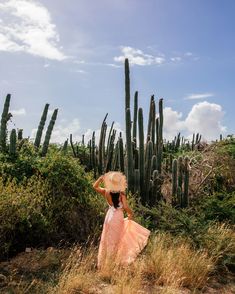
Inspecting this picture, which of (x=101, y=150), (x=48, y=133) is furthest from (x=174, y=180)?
(x=48, y=133)

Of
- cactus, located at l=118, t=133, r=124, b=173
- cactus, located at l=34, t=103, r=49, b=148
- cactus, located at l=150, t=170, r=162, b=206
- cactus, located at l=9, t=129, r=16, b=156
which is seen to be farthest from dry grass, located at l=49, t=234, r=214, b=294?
cactus, located at l=34, t=103, r=49, b=148

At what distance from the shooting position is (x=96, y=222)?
1023 cm

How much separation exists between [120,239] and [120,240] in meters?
0.02

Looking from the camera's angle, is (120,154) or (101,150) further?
(101,150)

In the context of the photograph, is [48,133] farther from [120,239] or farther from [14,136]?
[120,239]

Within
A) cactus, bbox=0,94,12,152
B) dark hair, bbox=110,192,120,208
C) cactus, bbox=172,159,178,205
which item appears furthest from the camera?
cactus, bbox=172,159,178,205

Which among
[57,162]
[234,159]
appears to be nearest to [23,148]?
[57,162]

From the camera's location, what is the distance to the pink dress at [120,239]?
7.80 m

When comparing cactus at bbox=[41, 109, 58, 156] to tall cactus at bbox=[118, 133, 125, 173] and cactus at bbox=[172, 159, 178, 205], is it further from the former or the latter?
cactus at bbox=[172, 159, 178, 205]

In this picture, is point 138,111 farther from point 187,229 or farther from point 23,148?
point 187,229

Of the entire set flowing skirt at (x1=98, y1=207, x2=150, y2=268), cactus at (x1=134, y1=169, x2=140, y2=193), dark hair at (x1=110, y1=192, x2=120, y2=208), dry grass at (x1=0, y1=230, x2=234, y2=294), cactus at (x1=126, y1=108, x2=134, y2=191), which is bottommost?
dry grass at (x1=0, y1=230, x2=234, y2=294)

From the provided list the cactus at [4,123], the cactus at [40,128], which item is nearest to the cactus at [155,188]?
the cactus at [40,128]

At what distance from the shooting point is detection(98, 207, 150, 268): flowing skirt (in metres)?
7.79

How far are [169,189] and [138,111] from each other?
2591 millimetres
